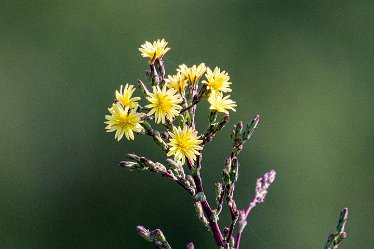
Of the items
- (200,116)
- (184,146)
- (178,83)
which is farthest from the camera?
(200,116)

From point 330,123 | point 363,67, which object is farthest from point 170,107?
point 363,67

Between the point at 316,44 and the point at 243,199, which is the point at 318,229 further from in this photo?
the point at 316,44

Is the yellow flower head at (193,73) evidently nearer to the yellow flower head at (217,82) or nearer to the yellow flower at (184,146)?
the yellow flower head at (217,82)

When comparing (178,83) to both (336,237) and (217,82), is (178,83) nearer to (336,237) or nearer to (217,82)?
(217,82)

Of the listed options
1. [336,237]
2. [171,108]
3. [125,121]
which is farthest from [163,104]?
[336,237]

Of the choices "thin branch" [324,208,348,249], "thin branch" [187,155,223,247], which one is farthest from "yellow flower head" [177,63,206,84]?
"thin branch" [324,208,348,249]

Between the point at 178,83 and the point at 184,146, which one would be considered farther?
the point at 178,83

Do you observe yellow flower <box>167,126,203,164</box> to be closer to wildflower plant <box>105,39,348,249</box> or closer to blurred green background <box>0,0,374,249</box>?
wildflower plant <box>105,39,348,249</box>

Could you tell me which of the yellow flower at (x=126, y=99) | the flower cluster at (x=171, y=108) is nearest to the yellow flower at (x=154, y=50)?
the flower cluster at (x=171, y=108)

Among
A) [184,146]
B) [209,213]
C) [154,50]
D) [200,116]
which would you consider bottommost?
[209,213]
